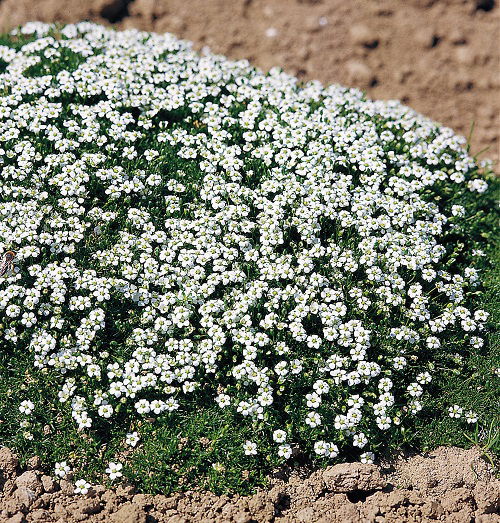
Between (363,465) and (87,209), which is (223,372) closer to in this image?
(363,465)

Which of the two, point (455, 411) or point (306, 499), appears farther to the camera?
point (455, 411)

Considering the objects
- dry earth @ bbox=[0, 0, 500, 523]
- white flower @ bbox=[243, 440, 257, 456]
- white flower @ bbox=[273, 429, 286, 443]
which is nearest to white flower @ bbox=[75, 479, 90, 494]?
white flower @ bbox=[243, 440, 257, 456]

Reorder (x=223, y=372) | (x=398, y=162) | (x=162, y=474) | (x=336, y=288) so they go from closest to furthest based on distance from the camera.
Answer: (x=162, y=474) → (x=223, y=372) → (x=336, y=288) → (x=398, y=162)

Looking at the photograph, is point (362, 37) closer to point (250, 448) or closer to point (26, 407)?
point (250, 448)

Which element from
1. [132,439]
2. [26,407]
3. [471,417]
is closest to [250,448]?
[132,439]

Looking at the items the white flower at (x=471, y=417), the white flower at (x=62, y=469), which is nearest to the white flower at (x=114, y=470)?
the white flower at (x=62, y=469)

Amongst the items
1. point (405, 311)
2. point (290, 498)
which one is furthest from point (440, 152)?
point (290, 498)
